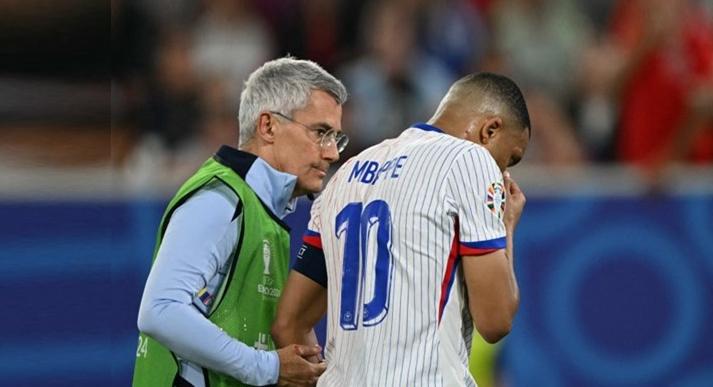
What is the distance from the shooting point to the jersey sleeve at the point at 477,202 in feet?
14.3

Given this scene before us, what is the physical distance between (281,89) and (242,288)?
0.71 meters

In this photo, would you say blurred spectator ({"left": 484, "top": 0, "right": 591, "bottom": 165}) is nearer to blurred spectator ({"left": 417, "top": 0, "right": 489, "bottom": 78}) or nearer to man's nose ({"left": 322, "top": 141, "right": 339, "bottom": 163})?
blurred spectator ({"left": 417, "top": 0, "right": 489, "bottom": 78})

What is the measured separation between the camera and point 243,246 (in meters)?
4.79

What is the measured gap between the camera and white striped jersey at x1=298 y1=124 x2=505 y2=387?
14.5ft

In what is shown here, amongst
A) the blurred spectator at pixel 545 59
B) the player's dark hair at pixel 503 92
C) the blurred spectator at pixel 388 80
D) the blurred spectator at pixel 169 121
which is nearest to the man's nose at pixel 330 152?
the player's dark hair at pixel 503 92

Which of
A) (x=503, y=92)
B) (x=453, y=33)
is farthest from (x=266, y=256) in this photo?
(x=453, y=33)

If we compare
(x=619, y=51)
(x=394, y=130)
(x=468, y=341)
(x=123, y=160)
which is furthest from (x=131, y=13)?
(x=468, y=341)

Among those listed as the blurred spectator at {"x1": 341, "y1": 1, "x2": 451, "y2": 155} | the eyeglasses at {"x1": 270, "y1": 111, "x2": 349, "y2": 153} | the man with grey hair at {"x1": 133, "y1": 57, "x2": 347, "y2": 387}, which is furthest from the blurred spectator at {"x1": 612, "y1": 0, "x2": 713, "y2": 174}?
the man with grey hair at {"x1": 133, "y1": 57, "x2": 347, "y2": 387}

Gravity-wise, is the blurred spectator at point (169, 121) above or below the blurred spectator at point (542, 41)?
below

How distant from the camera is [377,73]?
32.6ft

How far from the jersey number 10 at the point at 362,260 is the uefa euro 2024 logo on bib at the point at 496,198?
1.09 ft

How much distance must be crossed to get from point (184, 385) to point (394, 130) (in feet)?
16.6

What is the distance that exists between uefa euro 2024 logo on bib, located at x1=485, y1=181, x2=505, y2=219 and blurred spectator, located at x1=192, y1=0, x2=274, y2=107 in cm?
543

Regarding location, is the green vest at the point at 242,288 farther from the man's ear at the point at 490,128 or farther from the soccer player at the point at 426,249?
the man's ear at the point at 490,128
